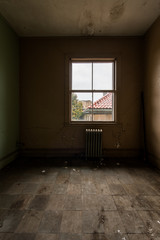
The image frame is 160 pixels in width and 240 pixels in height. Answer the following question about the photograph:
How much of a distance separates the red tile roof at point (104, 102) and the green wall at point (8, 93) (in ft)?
5.98

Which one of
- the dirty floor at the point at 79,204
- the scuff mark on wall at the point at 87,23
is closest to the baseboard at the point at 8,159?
the dirty floor at the point at 79,204

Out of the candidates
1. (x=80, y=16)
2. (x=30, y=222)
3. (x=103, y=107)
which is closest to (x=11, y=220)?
(x=30, y=222)

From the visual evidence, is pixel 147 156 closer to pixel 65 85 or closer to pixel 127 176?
pixel 127 176

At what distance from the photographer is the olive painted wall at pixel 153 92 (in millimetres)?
2658

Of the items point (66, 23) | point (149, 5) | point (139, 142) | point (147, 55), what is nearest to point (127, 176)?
point (139, 142)

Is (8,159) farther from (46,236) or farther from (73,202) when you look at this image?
(46,236)

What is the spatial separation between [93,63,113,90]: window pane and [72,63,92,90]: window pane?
13 centimetres

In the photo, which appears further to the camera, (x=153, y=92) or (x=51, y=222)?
(x=153, y=92)

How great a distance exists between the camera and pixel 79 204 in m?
1.55

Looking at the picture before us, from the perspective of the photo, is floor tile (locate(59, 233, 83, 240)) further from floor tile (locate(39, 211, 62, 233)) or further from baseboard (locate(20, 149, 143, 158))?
baseboard (locate(20, 149, 143, 158))

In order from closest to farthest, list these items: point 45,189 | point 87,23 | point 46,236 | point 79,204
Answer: point 46,236, point 79,204, point 45,189, point 87,23

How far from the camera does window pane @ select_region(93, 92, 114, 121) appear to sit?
11.0 feet

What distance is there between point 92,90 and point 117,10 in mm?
1593

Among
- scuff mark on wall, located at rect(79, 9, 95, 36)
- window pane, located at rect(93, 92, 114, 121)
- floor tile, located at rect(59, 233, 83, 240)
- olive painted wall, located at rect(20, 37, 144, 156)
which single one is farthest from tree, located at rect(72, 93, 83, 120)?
floor tile, located at rect(59, 233, 83, 240)
